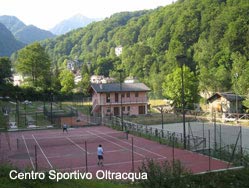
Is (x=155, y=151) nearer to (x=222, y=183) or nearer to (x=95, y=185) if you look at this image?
(x=222, y=183)

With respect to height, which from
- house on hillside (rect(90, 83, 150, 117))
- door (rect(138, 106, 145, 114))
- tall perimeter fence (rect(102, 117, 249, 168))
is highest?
house on hillside (rect(90, 83, 150, 117))

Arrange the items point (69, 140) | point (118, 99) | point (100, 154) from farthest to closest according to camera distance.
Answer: point (118, 99), point (69, 140), point (100, 154)

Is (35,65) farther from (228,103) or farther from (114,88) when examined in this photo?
(228,103)

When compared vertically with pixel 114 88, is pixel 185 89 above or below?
below

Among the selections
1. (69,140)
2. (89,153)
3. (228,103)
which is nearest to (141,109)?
(228,103)

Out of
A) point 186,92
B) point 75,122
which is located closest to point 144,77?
point 186,92

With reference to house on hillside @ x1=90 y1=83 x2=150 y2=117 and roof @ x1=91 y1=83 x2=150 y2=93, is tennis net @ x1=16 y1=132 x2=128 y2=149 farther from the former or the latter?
roof @ x1=91 y1=83 x2=150 y2=93

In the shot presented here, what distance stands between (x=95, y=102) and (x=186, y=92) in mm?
14031

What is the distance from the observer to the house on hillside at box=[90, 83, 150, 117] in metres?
53.4

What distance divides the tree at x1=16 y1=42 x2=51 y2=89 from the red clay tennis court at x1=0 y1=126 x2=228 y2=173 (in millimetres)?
43172

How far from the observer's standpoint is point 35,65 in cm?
7906

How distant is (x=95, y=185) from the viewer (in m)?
11.5

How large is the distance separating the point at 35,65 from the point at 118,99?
31.8 meters

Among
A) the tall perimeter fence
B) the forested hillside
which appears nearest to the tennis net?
the tall perimeter fence
